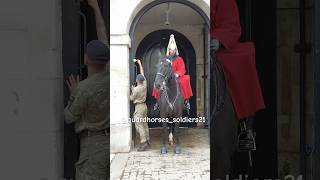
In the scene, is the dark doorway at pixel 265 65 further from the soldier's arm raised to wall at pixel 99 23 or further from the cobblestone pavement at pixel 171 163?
the cobblestone pavement at pixel 171 163

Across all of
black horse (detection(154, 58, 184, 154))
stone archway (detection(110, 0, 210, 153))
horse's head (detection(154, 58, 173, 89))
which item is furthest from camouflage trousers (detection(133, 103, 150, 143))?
horse's head (detection(154, 58, 173, 89))

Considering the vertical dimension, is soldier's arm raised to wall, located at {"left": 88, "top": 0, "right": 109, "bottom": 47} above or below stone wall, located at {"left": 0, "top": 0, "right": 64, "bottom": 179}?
above

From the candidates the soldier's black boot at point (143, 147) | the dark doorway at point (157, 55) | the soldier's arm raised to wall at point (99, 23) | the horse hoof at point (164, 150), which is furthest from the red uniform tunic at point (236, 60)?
the dark doorway at point (157, 55)

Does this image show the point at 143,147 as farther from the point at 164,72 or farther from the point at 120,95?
the point at 164,72

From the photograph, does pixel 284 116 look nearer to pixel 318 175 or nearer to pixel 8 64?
pixel 318 175

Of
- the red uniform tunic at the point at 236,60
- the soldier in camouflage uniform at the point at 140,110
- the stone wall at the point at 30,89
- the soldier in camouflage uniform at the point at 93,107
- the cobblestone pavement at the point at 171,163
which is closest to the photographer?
the stone wall at the point at 30,89

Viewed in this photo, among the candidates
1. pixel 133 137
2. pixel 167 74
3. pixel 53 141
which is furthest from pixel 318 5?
pixel 133 137

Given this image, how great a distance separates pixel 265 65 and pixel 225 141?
47 centimetres

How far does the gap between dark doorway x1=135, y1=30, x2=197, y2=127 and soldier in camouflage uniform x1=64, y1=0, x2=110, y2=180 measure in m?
6.61

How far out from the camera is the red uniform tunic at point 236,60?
253cm

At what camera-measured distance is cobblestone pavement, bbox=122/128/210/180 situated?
19.4 ft

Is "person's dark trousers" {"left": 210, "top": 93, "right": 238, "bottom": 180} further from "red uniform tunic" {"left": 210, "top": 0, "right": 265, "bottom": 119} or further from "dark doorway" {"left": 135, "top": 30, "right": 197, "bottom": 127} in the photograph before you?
"dark doorway" {"left": 135, "top": 30, "right": 197, "bottom": 127}

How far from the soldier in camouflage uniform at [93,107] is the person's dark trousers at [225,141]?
0.61m

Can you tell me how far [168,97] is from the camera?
7.94 m
